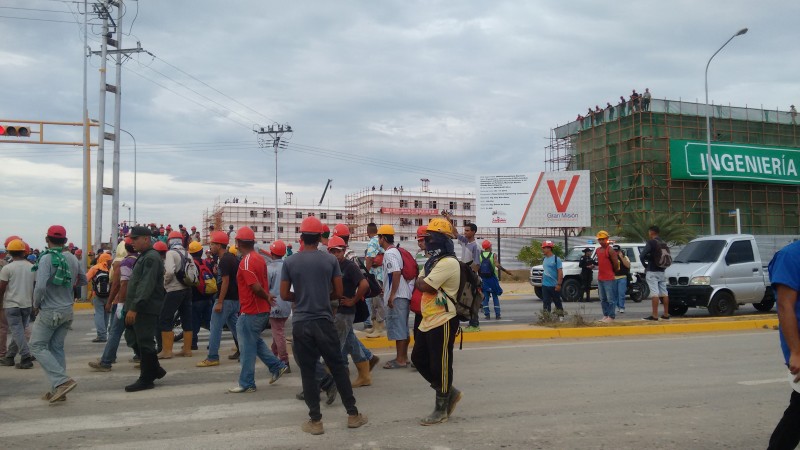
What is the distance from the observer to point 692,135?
51312mm

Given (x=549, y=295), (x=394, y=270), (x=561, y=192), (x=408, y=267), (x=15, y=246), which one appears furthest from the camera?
(x=561, y=192)

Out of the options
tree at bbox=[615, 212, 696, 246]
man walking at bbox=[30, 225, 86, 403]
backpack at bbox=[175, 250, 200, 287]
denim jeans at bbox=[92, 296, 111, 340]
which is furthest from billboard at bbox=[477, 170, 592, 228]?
man walking at bbox=[30, 225, 86, 403]

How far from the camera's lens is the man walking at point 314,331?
5.80 meters

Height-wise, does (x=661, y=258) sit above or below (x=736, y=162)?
below

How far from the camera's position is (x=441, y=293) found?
605 centimetres

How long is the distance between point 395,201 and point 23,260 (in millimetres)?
80691

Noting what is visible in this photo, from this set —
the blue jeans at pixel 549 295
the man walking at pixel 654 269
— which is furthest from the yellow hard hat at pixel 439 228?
the man walking at pixel 654 269

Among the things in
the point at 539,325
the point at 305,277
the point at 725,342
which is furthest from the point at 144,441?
the point at 725,342

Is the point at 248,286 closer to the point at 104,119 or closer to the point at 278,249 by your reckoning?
the point at 278,249

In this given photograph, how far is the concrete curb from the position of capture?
453 inches

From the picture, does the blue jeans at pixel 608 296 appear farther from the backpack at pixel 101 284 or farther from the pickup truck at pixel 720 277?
the backpack at pixel 101 284

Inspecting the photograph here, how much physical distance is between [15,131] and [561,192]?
975 inches

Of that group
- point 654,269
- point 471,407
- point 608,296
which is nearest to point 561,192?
point 654,269

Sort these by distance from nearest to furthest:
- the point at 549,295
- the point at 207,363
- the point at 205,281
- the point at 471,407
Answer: the point at 471,407 < the point at 207,363 < the point at 205,281 < the point at 549,295
